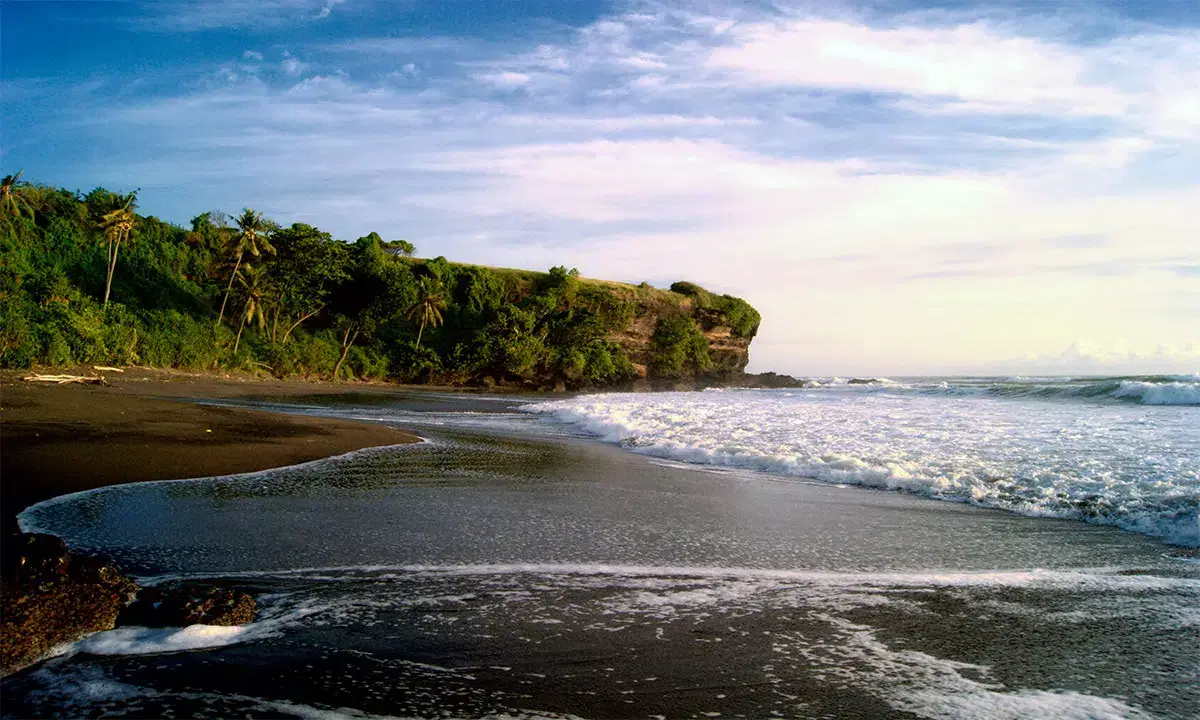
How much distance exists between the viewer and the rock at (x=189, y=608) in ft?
9.81

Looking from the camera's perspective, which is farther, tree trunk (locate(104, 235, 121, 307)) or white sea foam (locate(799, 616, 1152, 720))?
tree trunk (locate(104, 235, 121, 307))

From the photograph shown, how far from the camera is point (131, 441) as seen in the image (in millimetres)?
8945

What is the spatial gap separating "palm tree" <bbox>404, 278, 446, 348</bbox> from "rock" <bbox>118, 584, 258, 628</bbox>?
41.2 meters

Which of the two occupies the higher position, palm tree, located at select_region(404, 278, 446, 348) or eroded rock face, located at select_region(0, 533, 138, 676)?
palm tree, located at select_region(404, 278, 446, 348)

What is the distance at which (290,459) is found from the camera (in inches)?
339

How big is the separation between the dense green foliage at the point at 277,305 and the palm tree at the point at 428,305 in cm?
10

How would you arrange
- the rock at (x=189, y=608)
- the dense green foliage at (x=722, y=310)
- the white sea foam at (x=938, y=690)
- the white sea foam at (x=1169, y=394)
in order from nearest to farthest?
the white sea foam at (x=938, y=690), the rock at (x=189, y=608), the white sea foam at (x=1169, y=394), the dense green foliage at (x=722, y=310)

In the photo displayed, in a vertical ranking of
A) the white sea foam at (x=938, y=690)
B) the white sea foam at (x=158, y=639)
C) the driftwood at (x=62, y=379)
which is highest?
the white sea foam at (x=938, y=690)

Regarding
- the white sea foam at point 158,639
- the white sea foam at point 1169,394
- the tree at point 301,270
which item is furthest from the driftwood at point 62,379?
the white sea foam at point 1169,394

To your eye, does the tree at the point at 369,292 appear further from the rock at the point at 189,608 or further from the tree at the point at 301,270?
the rock at the point at 189,608

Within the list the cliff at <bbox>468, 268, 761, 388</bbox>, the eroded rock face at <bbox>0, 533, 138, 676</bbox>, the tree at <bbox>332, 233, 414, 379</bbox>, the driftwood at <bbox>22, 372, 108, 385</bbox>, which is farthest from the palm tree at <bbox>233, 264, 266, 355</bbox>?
the eroded rock face at <bbox>0, 533, 138, 676</bbox>

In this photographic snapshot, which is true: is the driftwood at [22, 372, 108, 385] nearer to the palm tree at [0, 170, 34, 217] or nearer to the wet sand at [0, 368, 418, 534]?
the wet sand at [0, 368, 418, 534]

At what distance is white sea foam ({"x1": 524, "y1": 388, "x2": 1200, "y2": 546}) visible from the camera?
6.41 meters

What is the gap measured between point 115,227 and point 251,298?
6502mm
